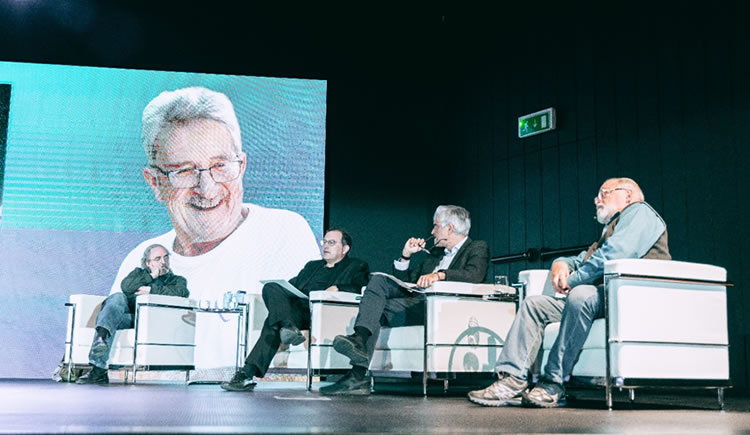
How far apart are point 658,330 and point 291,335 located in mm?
2156

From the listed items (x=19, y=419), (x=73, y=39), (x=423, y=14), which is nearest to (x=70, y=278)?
(x=73, y=39)

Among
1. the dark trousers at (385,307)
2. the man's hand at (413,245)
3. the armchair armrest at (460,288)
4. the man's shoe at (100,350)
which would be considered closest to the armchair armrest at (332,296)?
the dark trousers at (385,307)

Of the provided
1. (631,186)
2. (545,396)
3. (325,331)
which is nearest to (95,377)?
(325,331)

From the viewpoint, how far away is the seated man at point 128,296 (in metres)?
5.26

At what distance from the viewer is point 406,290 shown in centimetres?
438

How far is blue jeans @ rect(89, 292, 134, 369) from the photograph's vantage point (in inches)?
207

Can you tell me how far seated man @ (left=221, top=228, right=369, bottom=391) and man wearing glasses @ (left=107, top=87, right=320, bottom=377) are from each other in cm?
121

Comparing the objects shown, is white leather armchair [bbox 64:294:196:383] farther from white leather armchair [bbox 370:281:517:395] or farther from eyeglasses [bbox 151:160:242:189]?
white leather armchair [bbox 370:281:517:395]

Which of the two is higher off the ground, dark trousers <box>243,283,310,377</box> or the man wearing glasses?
the man wearing glasses

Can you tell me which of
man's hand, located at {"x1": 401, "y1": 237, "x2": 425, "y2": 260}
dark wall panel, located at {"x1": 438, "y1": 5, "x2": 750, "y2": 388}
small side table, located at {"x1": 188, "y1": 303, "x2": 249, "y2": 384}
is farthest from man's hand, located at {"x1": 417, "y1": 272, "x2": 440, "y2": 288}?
dark wall panel, located at {"x1": 438, "y1": 5, "x2": 750, "y2": 388}

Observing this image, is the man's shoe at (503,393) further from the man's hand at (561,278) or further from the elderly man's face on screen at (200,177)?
the elderly man's face on screen at (200,177)

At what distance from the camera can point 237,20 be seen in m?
6.98

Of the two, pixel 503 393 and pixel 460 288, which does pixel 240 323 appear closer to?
pixel 460 288

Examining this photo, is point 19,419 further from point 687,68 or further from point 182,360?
point 687,68
